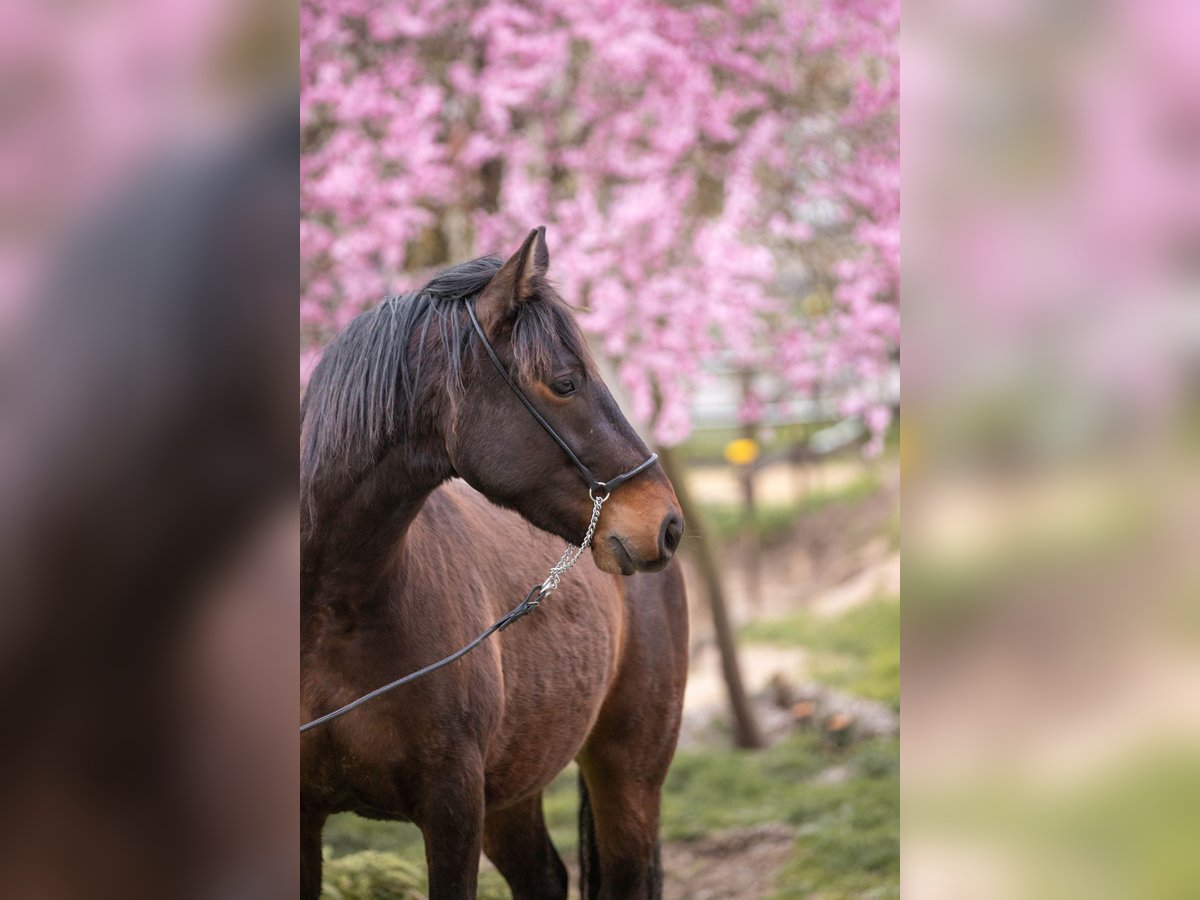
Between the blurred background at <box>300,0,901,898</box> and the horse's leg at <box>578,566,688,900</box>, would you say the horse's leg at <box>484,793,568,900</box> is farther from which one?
the blurred background at <box>300,0,901,898</box>

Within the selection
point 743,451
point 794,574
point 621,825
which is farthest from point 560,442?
point 743,451

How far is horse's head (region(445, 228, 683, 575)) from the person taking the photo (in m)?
2.40

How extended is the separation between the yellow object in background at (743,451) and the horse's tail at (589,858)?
6.69 meters

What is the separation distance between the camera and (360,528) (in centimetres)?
247

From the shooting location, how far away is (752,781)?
21.7ft

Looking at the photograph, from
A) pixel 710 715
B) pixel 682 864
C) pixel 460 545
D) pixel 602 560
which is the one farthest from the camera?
pixel 710 715

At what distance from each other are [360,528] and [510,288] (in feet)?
1.96

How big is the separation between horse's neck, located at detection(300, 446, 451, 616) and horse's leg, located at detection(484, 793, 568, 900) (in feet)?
5.05

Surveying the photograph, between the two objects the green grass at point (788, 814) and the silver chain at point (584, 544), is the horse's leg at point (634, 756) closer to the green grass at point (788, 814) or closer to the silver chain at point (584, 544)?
the green grass at point (788, 814)
